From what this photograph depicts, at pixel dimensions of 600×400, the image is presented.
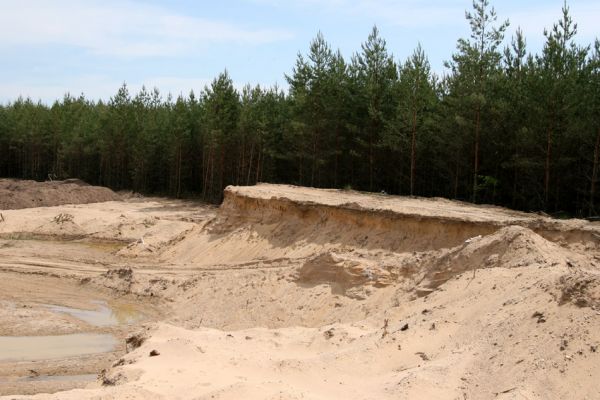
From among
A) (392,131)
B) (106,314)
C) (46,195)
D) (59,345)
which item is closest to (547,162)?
(392,131)

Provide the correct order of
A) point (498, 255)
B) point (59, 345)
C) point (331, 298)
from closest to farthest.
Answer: point (498, 255) → point (59, 345) → point (331, 298)

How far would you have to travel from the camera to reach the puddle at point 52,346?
13734 mm

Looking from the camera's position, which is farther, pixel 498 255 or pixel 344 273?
pixel 344 273

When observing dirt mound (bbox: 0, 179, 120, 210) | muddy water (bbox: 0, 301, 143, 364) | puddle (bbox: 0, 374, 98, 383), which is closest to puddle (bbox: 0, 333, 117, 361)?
muddy water (bbox: 0, 301, 143, 364)

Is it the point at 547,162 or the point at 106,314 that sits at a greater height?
the point at 547,162

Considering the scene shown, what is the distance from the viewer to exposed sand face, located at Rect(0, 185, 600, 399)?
8.70m

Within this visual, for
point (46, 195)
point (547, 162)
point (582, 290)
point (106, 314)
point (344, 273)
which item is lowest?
point (106, 314)

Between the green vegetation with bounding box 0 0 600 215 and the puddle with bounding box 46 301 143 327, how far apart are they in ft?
51.1

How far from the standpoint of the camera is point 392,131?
3180 centimetres

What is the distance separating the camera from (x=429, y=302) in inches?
498

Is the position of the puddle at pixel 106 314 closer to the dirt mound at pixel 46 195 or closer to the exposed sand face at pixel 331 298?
the exposed sand face at pixel 331 298

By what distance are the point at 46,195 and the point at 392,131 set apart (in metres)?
22.6

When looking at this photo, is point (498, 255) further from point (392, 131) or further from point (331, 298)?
point (392, 131)

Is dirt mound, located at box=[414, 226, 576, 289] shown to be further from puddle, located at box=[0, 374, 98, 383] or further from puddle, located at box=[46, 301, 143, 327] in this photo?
puddle, located at box=[46, 301, 143, 327]
